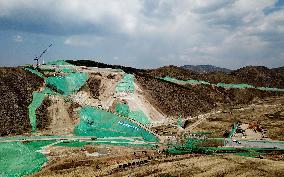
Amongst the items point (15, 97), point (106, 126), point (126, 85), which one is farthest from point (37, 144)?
point (126, 85)

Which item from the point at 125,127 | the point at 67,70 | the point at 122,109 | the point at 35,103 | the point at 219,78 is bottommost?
the point at 125,127

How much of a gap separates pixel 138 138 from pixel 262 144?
20.3 m

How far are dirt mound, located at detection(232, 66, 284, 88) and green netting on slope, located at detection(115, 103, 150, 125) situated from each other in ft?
199

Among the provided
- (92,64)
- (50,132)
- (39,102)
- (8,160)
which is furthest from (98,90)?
(8,160)

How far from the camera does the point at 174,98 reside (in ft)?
283

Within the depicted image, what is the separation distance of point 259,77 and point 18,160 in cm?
10600

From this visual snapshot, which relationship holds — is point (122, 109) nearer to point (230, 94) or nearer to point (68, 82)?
point (68, 82)

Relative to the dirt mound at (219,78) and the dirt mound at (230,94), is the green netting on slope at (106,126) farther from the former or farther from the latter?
the dirt mound at (219,78)

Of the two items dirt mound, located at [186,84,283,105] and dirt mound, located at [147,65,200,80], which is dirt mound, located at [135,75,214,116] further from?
dirt mound, located at [147,65,200,80]

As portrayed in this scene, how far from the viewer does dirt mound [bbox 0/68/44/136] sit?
63531 millimetres

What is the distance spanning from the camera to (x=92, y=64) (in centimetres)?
10488

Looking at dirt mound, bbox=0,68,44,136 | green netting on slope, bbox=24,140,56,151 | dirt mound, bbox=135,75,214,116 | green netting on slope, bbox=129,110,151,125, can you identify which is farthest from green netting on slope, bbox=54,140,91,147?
dirt mound, bbox=135,75,214,116

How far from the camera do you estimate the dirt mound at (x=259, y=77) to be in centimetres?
12850

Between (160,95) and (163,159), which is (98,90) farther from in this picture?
(163,159)
